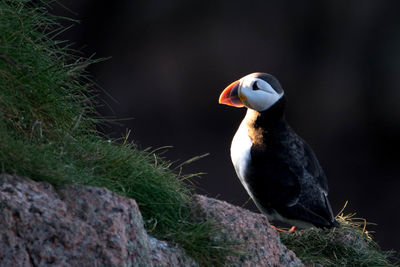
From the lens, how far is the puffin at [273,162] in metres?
4.16

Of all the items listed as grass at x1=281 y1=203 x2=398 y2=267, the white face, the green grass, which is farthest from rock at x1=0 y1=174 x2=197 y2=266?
the white face

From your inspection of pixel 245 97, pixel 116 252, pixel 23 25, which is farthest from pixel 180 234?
pixel 245 97

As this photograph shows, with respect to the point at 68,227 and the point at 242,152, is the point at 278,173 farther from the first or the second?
the point at 68,227

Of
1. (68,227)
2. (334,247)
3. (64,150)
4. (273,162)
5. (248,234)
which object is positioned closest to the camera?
(68,227)

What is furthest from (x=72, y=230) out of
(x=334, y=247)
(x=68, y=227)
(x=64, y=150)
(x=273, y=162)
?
(x=273, y=162)

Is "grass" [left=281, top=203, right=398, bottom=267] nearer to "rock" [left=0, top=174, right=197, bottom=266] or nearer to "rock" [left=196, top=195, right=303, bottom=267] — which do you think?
"rock" [left=196, top=195, right=303, bottom=267]

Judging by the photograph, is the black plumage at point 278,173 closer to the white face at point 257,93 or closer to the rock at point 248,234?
the white face at point 257,93

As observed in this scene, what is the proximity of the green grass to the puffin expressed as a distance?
100 centimetres

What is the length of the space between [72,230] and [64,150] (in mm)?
587

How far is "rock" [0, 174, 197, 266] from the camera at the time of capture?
7.34 ft

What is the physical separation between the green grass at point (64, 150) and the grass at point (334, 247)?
2.93 feet

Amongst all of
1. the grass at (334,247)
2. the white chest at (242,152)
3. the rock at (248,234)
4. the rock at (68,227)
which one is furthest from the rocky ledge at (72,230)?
the white chest at (242,152)

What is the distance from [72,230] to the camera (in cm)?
231

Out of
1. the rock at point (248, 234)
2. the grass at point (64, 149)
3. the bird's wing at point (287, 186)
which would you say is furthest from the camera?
the bird's wing at point (287, 186)
